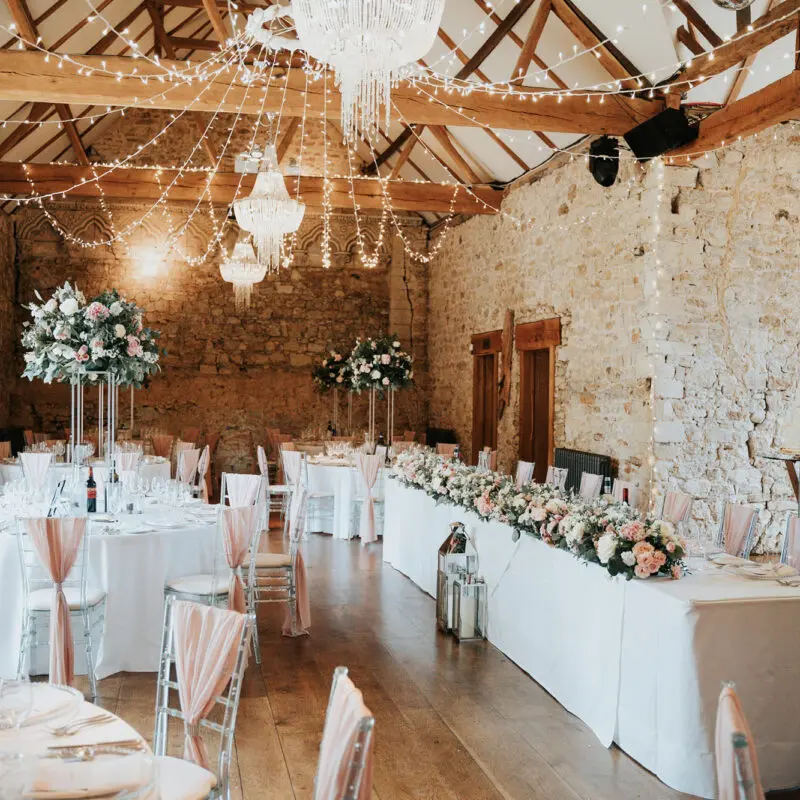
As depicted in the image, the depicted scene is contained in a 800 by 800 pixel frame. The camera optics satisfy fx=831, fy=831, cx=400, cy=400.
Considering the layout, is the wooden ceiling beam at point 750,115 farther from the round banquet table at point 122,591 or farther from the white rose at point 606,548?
the round banquet table at point 122,591

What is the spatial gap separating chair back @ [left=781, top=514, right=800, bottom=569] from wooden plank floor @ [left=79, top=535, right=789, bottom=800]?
59.1 inches

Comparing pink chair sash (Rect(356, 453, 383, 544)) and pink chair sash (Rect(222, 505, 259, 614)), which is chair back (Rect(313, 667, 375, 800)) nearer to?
pink chair sash (Rect(222, 505, 259, 614))

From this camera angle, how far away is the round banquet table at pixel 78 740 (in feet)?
5.90

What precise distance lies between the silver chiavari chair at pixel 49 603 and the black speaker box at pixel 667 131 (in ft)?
18.4

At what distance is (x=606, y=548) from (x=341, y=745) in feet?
6.58

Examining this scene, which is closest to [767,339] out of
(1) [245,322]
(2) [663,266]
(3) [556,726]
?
(2) [663,266]

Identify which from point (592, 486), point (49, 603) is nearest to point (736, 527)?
point (592, 486)

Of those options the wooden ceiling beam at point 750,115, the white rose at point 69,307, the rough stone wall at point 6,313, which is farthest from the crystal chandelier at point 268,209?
the rough stone wall at point 6,313

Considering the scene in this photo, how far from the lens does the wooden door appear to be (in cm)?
1161

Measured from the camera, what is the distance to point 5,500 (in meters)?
5.45

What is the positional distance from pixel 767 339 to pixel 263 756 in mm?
6207

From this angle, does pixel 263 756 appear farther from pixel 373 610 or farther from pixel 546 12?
pixel 546 12

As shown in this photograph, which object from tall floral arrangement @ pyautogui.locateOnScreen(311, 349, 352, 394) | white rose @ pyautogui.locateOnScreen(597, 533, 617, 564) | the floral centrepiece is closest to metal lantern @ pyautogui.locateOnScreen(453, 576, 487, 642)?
white rose @ pyautogui.locateOnScreen(597, 533, 617, 564)

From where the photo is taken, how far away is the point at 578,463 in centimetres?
868
